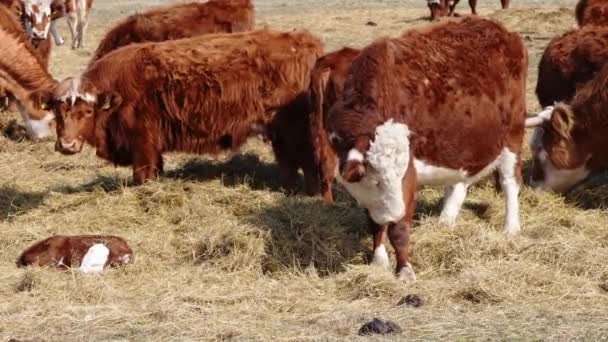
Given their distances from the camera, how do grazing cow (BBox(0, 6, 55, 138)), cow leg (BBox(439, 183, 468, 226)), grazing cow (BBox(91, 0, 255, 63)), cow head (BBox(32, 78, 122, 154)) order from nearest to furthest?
cow leg (BBox(439, 183, 468, 226))
cow head (BBox(32, 78, 122, 154))
grazing cow (BBox(0, 6, 55, 138))
grazing cow (BBox(91, 0, 255, 63))

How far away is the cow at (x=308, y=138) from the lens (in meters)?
9.14

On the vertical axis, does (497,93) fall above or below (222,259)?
above

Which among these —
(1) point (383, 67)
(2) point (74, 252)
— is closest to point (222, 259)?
(2) point (74, 252)

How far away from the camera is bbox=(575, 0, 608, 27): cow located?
12.4m

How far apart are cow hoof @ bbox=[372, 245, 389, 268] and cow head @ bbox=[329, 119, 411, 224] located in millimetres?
342

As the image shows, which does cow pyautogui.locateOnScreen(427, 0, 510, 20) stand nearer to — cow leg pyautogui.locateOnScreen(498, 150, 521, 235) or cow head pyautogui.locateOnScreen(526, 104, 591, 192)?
cow head pyautogui.locateOnScreen(526, 104, 591, 192)

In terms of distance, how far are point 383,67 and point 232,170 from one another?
138 inches

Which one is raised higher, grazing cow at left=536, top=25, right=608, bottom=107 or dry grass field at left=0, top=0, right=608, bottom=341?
grazing cow at left=536, top=25, right=608, bottom=107

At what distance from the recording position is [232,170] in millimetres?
10773

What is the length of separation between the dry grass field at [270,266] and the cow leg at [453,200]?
0.33ft

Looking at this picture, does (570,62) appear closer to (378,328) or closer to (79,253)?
(79,253)

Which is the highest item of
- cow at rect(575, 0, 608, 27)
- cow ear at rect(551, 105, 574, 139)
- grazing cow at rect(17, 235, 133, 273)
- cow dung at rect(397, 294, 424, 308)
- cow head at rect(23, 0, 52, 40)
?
cow at rect(575, 0, 608, 27)

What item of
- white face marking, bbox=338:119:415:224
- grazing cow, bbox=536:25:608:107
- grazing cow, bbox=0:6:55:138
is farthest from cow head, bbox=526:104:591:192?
grazing cow, bbox=0:6:55:138

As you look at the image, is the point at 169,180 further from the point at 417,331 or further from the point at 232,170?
the point at 417,331
